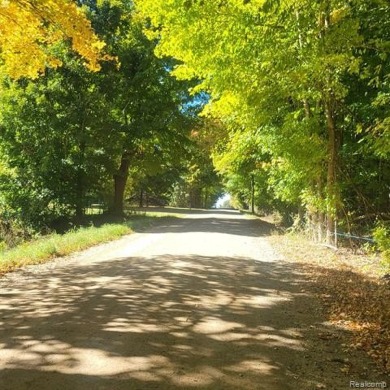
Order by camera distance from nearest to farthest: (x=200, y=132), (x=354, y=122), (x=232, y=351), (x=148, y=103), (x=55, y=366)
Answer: (x=55, y=366) → (x=232, y=351) → (x=354, y=122) → (x=148, y=103) → (x=200, y=132)

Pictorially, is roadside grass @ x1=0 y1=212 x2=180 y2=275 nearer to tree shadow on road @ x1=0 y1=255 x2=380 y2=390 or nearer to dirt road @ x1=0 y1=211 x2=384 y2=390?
dirt road @ x1=0 y1=211 x2=384 y2=390

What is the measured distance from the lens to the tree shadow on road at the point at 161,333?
4633 mm

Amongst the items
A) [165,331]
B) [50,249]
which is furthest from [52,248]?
[165,331]

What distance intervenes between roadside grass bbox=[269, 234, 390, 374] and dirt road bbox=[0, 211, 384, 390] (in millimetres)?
310

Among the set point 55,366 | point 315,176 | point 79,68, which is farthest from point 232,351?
point 79,68

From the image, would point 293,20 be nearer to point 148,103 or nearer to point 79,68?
point 79,68

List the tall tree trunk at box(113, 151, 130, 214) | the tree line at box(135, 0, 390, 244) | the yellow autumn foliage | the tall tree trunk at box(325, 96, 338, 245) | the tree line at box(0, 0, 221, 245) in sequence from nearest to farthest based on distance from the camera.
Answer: the tree line at box(135, 0, 390, 244) → the yellow autumn foliage → the tall tree trunk at box(325, 96, 338, 245) → the tree line at box(0, 0, 221, 245) → the tall tree trunk at box(113, 151, 130, 214)

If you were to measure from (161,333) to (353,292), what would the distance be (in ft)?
14.6

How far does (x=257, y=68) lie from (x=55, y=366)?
8492 millimetres

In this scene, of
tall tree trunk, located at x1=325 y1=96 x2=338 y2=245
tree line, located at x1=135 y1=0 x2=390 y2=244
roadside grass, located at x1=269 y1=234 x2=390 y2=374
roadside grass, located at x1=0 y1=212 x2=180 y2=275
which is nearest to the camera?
roadside grass, located at x1=269 y1=234 x2=390 y2=374

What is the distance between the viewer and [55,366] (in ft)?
15.7

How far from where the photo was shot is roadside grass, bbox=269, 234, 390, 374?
5.92m

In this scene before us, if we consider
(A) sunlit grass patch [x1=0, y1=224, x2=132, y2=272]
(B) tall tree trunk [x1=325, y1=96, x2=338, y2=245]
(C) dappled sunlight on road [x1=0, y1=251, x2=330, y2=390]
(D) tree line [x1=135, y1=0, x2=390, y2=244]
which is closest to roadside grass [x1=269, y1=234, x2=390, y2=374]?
(C) dappled sunlight on road [x1=0, y1=251, x2=330, y2=390]

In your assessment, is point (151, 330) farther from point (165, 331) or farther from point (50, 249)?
point (50, 249)
